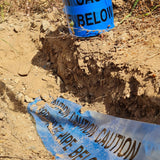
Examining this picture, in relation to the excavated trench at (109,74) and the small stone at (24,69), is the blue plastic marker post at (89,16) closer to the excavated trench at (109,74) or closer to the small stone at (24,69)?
the excavated trench at (109,74)

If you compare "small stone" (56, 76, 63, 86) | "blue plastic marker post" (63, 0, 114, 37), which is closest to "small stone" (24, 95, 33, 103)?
"small stone" (56, 76, 63, 86)

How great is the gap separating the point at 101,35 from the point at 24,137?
5.15 ft

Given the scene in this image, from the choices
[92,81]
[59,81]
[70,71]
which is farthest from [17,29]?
[92,81]

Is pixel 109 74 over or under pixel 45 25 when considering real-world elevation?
under

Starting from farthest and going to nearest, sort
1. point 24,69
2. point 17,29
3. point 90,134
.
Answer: point 17,29, point 24,69, point 90,134

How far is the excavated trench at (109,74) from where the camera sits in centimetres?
192

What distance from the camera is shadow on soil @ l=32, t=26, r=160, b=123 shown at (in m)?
1.98

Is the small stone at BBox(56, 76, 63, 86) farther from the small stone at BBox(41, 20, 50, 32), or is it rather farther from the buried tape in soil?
the small stone at BBox(41, 20, 50, 32)

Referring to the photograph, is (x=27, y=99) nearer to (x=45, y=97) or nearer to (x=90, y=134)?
(x=45, y=97)

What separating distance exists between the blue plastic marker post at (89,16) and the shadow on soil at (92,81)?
0.74 feet

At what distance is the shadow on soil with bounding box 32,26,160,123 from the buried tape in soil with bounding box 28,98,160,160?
0.20m

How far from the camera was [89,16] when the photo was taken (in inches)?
105

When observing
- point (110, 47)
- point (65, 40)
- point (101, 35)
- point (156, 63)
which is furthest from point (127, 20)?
point (156, 63)

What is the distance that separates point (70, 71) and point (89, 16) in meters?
0.81
